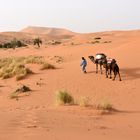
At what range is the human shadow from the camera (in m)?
23.8

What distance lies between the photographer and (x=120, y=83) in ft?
74.1

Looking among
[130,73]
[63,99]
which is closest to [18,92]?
[63,99]

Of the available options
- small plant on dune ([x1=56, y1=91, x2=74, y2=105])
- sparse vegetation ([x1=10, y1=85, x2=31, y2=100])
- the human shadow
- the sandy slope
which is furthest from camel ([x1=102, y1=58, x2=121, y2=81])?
small plant on dune ([x1=56, y1=91, x2=74, y2=105])

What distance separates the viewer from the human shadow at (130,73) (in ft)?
78.1

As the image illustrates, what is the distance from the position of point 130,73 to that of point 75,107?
35.4 feet

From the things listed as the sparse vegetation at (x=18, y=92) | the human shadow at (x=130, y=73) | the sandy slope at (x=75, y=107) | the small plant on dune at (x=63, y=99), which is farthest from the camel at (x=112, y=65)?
the small plant on dune at (x=63, y=99)

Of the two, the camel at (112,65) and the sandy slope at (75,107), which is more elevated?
the camel at (112,65)

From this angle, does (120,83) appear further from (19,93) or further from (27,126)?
(27,126)

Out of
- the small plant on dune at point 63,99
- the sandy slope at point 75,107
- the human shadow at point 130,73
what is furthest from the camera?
the human shadow at point 130,73

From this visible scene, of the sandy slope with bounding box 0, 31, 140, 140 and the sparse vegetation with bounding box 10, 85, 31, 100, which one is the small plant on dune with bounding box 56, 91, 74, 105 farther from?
the sparse vegetation with bounding box 10, 85, 31, 100

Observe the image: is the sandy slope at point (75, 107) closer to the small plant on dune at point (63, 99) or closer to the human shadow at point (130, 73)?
the human shadow at point (130, 73)

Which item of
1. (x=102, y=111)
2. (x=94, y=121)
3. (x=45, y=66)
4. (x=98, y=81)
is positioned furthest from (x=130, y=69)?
(x=94, y=121)

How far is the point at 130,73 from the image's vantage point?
2491 centimetres

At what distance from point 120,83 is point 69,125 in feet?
39.8
